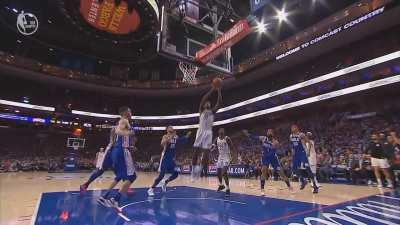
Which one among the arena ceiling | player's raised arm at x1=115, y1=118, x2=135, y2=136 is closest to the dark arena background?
player's raised arm at x1=115, y1=118, x2=135, y2=136

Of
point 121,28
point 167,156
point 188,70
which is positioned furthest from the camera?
point 188,70

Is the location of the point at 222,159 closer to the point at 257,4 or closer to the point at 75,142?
the point at 257,4

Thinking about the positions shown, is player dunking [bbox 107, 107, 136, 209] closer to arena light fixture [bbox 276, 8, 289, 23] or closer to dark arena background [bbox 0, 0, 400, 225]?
dark arena background [bbox 0, 0, 400, 225]

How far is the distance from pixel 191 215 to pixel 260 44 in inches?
797

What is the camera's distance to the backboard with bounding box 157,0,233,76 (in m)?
8.95

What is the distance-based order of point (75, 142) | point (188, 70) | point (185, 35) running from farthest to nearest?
point (75, 142) → point (188, 70) → point (185, 35)

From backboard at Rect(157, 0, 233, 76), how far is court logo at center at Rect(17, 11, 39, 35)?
50.5ft

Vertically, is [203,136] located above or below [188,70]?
below

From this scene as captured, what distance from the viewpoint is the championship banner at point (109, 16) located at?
540 inches

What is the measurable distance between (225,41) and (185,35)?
1855 mm

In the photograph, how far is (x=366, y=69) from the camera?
1716cm

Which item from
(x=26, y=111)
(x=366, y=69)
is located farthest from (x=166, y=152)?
(x=26, y=111)

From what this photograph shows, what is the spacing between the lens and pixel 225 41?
27.1ft

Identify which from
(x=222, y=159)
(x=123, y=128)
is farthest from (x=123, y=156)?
(x=222, y=159)
